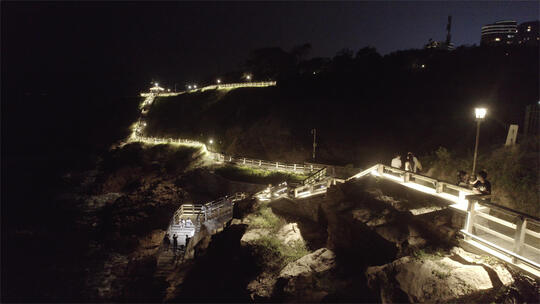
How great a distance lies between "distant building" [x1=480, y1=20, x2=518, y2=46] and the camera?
45688 millimetres

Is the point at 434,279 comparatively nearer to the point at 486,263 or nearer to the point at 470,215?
the point at 486,263

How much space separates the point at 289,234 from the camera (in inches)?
515

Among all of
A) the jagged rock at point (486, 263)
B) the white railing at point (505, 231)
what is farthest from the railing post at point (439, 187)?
the jagged rock at point (486, 263)

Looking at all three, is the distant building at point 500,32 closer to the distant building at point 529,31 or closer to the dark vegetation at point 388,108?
the distant building at point 529,31

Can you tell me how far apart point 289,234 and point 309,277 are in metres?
3.40

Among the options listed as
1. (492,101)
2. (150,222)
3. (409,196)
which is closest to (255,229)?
(409,196)

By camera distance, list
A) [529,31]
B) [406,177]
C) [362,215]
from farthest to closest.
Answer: [529,31]
[406,177]
[362,215]

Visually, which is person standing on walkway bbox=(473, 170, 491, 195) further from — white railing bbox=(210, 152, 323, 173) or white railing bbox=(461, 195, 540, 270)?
white railing bbox=(210, 152, 323, 173)

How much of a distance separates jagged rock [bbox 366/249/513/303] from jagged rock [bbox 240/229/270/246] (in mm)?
6138

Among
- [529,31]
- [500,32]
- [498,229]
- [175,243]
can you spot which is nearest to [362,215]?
[498,229]

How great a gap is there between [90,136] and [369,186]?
81.8m

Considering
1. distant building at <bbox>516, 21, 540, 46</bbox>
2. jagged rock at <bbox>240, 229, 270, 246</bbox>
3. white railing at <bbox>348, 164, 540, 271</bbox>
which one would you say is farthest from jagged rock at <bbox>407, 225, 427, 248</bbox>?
distant building at <bbox>516, 21, 540, 46</bbox>

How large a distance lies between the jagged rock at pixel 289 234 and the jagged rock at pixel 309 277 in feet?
5.57

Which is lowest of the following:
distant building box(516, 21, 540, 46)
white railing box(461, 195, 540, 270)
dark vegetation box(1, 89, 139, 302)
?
dark vegetation box(1, 89, 139, 302)
